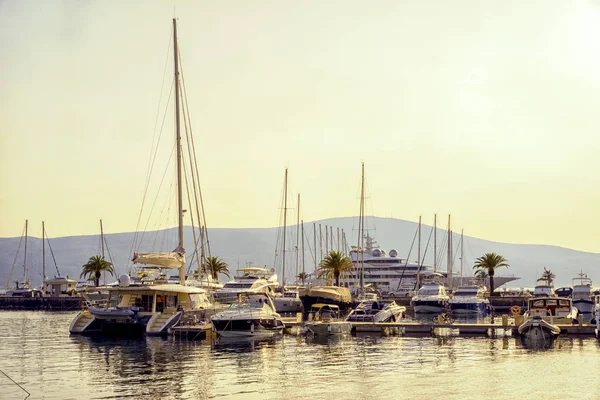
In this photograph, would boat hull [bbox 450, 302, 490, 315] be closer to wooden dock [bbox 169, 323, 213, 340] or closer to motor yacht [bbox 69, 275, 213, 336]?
motor yacht [bbox 69, 275, 213, 336]

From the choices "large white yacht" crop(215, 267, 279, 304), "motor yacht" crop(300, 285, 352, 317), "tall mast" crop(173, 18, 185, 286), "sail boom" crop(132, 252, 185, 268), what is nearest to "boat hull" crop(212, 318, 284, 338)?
"sail boom" crop(132, 252, 185, 268)

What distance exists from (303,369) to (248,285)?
38455 millimetres

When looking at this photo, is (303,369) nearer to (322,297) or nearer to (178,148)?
(178,148)

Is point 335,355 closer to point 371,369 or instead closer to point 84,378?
point 371,369

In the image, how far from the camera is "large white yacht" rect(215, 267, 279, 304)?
75.4 meters

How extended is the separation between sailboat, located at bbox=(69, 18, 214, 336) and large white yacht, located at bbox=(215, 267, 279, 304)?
13.7 meters

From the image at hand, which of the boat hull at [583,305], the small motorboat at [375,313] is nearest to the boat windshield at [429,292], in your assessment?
the boat hull at [583,305]

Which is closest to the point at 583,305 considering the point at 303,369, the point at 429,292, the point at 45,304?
the point at 429,292

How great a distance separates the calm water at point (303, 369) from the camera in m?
33.6

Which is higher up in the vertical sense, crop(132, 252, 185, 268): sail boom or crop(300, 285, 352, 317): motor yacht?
crop(132, 252, 185, 268): sail boom

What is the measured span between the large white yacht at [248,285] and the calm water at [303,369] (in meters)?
20.1

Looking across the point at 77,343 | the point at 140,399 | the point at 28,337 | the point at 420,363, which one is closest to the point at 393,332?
the point at 420,363

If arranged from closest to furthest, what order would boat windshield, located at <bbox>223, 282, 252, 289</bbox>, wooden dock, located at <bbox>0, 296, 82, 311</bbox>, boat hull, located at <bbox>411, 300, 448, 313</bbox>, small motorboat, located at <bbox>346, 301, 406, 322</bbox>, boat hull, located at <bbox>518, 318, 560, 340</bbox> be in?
boat hull, located at <bbox>518, 318, 560, 340</bbox> < small motorboat, located at <bbox>346, 301, 406, 322</bbox> < boat windshield, located at <bbox>223, 282, 252, 289</bbox> < boat hull, located at <bbox>411, 300, 448, 313</bbox> < wooden dock, located at <bbox>0, 296, 82, 311</bbox>

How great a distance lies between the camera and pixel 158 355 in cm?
4519
